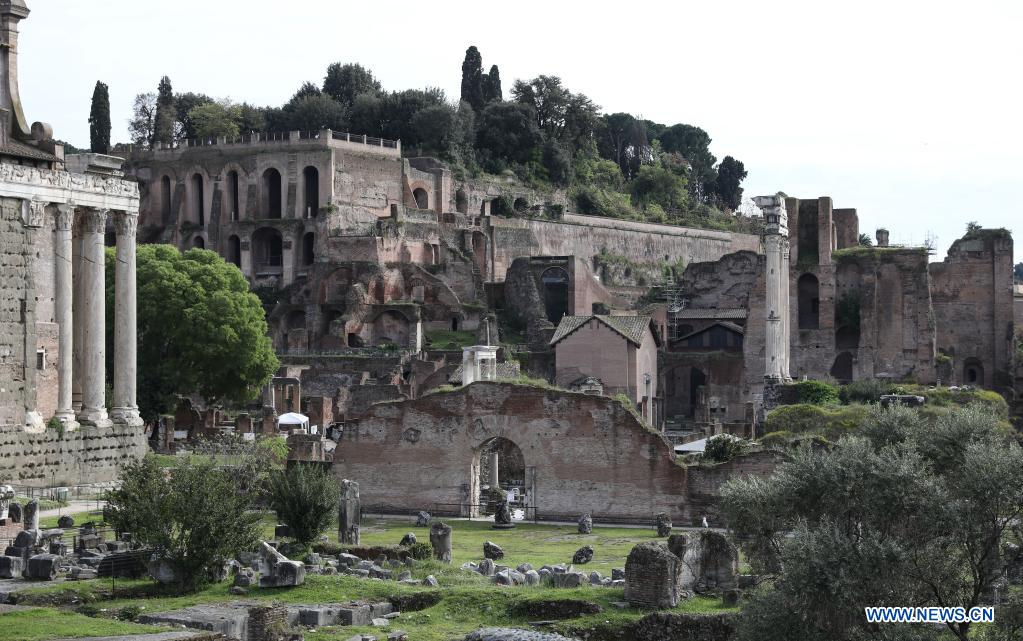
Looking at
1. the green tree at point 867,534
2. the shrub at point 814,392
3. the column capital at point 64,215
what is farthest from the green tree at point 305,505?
the shrub at point 814,392

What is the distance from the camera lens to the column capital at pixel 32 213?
119ft

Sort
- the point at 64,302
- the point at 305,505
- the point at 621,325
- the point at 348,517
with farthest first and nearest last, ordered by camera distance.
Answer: the point at 621,325
the point at 64,302
the point at 348,517
the point at 305,505

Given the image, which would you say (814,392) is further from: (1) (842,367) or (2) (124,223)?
(2) (124,223)

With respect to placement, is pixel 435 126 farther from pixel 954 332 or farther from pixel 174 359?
pixel 174 359

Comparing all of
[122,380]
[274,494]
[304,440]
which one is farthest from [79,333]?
[274,494]

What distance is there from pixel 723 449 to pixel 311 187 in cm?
4980

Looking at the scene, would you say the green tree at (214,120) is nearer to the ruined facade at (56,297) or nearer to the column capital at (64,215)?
the ruined facade at (56,297)

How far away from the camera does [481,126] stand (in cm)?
9725

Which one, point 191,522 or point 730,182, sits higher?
point 730,182

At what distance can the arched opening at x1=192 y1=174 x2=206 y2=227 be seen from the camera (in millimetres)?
84438

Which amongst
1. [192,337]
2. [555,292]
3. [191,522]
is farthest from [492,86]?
[191,522]

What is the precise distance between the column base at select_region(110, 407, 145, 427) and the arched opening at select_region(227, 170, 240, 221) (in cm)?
4452

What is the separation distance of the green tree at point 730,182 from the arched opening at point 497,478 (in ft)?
275

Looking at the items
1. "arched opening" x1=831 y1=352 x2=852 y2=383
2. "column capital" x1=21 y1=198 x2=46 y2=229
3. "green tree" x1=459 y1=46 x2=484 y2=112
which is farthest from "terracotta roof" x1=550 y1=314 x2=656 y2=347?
"green tree" x1=459 y1=46 x2=484 y2=112
